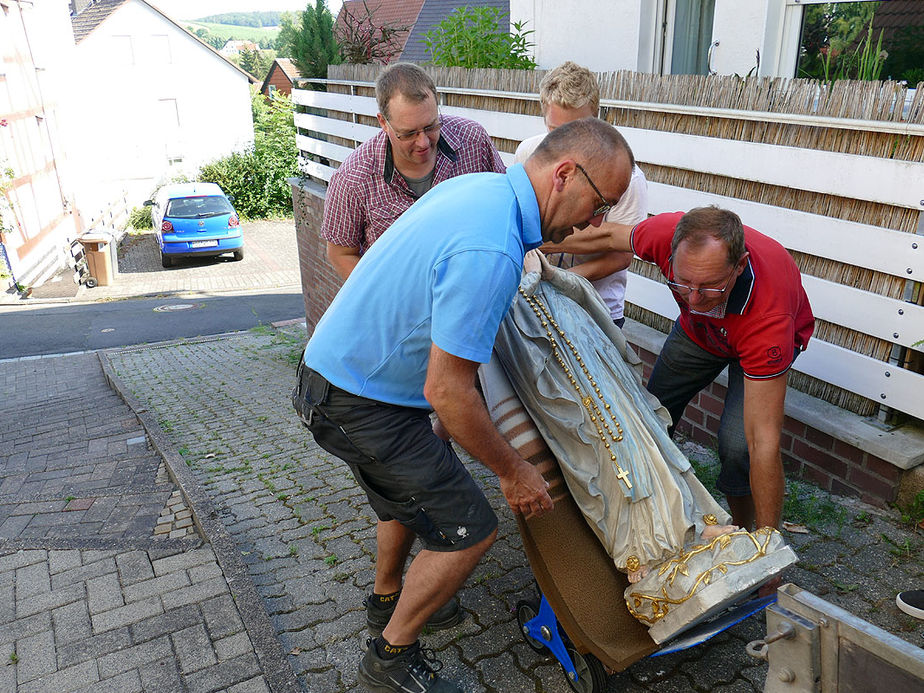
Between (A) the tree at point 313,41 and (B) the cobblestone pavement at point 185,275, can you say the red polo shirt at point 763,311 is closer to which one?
(A) the tree at point 313,41

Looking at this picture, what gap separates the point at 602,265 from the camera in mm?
3615

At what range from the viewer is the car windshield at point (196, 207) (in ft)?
75.5

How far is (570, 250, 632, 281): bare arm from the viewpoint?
3609 mm

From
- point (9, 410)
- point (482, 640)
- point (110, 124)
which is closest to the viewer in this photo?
point (482, 640)

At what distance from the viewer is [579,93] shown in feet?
11.8

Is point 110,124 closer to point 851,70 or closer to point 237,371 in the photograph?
point 237,371

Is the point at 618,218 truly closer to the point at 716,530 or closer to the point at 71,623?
the point at 716,530

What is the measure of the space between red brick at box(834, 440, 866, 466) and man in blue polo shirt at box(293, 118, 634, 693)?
215cm

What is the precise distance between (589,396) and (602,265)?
3.59 ft

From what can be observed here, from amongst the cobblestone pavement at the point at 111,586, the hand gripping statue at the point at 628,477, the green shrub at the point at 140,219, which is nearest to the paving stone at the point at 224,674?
the cobblestone pavement at the point at 111,586

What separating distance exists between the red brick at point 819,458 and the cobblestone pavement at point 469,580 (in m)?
0.15

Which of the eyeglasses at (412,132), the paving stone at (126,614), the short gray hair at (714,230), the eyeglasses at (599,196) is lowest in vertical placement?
the paving stone at (126,614)

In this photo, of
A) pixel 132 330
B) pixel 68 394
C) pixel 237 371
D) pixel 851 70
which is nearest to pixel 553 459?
pixel 851 70

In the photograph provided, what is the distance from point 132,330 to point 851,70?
45.6ft
